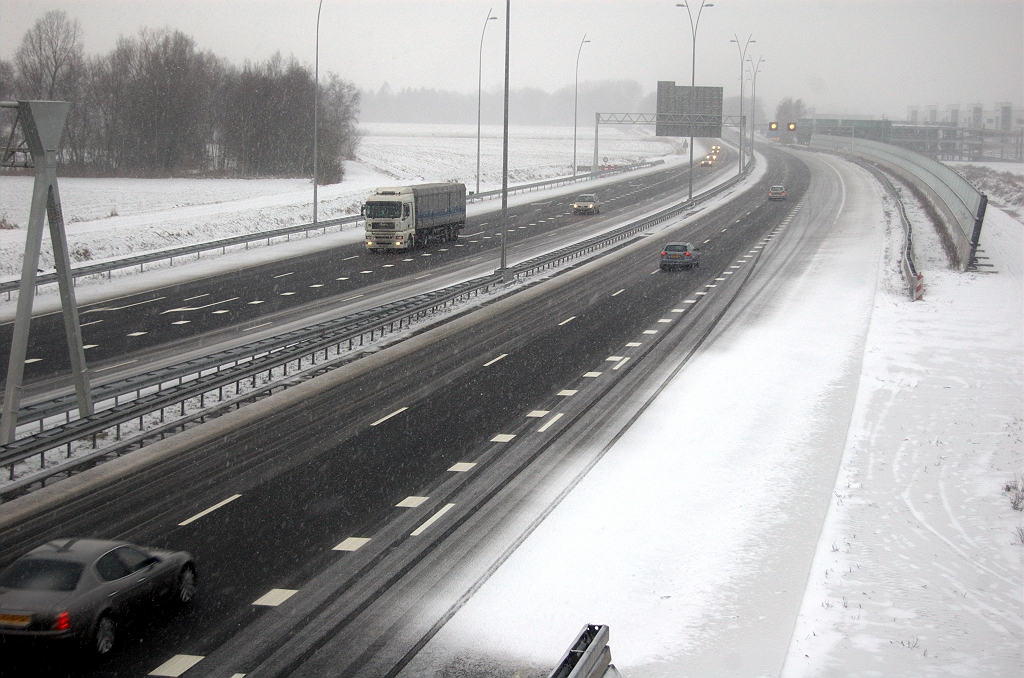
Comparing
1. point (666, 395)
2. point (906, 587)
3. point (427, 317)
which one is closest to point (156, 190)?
point (427, 317)

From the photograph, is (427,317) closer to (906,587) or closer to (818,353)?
(818,353)

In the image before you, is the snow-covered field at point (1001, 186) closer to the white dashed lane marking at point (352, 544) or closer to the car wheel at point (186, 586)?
the white dashed lane marking at point (352, 544)

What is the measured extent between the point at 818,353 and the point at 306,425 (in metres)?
14.7

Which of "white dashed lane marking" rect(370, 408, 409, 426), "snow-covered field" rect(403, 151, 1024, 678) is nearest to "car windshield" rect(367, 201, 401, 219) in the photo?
"snow-covered field" rect(403, 151, 1024, 678)

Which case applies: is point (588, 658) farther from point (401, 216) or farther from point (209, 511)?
point (401, 216)

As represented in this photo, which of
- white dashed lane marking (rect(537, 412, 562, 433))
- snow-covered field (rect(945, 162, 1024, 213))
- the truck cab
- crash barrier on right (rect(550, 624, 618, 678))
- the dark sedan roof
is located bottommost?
white dashed lane marking (rect(537, 412, 562, 433))

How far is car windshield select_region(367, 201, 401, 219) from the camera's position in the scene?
46125 millimetres

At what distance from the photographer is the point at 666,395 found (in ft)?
73.5

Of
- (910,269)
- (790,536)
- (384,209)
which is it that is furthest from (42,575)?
(384,209)

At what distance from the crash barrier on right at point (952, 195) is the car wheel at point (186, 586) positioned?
40460 millimetres

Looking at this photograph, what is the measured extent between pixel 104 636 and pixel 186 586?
1429 mm

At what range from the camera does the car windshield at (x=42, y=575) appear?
10016 millimetres

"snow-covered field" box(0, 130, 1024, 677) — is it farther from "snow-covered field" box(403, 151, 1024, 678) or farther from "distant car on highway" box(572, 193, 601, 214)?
"distant car on highway" box(572, 193, 601, 214)

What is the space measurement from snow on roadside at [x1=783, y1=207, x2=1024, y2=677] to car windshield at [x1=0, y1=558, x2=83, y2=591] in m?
7.33
